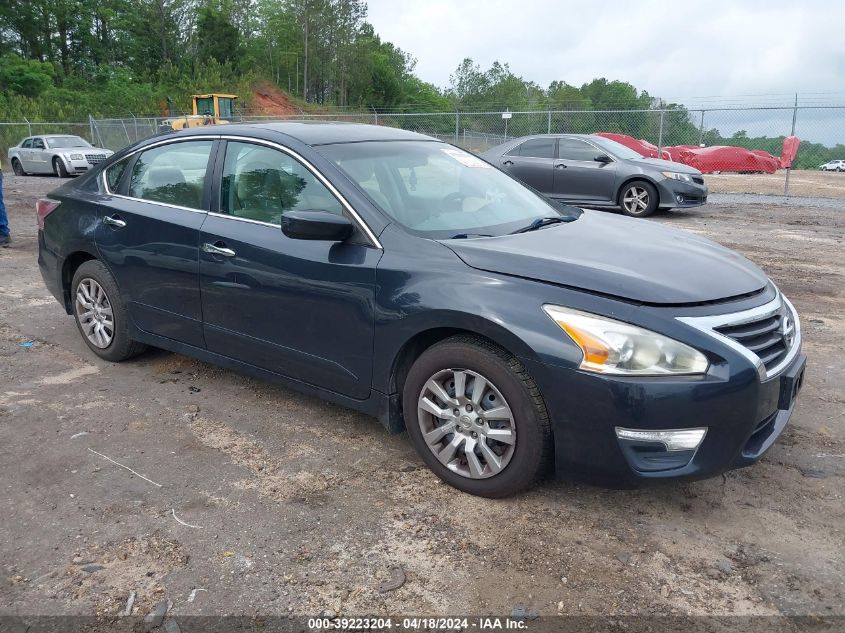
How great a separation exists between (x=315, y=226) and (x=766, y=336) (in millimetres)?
2039

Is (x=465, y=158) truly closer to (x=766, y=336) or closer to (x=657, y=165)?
(x=766, y=336)

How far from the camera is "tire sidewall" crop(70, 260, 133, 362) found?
15.2 feet

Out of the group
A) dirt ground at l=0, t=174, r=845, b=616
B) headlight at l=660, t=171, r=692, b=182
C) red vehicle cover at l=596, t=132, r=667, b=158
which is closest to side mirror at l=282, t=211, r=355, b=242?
dirt ground at l=0, t=174, r=845, b=616

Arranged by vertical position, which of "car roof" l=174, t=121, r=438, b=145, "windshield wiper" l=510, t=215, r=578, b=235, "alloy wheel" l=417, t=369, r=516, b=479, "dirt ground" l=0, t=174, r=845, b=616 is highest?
"car roof" l=174, t=121, r=438, b=145

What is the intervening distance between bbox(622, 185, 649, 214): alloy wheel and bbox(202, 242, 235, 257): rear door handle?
1003cm

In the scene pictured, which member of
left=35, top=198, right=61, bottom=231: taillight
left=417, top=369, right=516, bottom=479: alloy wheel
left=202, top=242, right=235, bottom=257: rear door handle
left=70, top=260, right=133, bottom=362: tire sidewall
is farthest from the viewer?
left=35, top=198, right=61, bottom=231: taillight

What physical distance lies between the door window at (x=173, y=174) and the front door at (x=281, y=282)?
22 cm

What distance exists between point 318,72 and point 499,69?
40.2 meters

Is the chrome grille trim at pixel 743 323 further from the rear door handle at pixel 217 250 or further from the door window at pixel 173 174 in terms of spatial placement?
the door window at pixel 173 174

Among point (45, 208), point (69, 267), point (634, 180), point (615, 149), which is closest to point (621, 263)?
point (69, 267)

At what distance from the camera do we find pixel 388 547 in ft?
9.11

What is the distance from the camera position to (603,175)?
12523mm

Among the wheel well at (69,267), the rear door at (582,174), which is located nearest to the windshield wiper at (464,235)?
the wheel well at (69,267)

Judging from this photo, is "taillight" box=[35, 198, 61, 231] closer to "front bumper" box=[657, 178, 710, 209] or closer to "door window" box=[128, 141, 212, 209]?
"door window" box=[128, 141, 212, 209]
